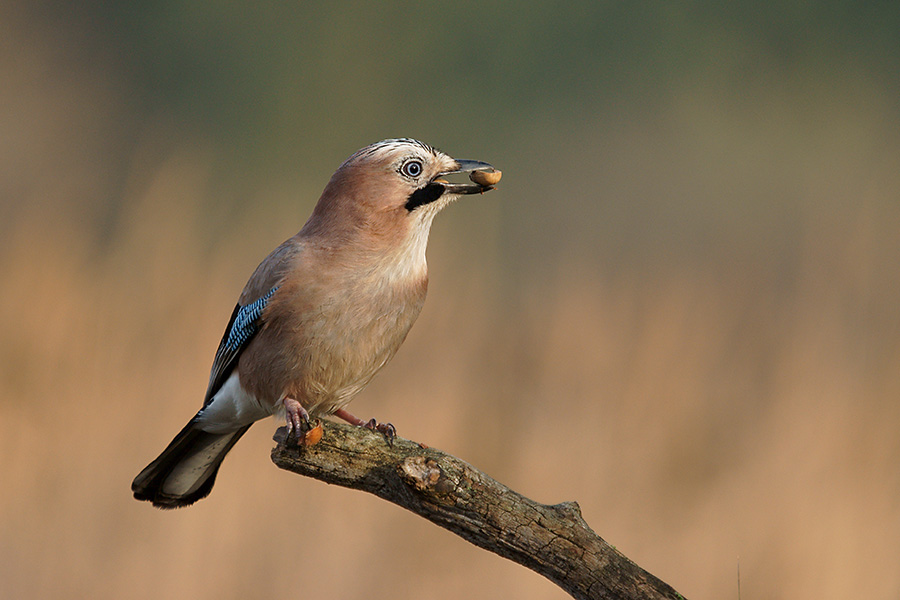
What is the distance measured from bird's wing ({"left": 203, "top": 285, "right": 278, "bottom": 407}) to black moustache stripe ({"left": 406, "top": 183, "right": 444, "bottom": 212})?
1.43 ft

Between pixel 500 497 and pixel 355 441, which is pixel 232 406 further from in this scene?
pixel 500 497

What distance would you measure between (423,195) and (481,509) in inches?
35.2

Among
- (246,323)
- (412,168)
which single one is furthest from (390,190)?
(246,323)

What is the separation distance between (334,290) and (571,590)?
38.1 inches

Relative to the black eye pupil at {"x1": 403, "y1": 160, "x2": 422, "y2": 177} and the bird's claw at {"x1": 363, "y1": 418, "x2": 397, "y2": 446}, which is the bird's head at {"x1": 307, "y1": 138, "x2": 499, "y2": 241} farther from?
the bird's claw at {"x1": 363, "y1": 418, "x2": 397, "y2": 446}

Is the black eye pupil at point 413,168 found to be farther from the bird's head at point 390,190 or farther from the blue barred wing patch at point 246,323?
the blue barred wing patch at point 246,323

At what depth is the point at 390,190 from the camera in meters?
2.49

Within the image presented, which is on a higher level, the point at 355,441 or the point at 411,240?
the point at 411,240

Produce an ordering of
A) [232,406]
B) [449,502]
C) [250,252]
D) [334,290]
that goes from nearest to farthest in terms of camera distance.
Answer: [449,502] → [334,290] → [232,406] → [250,252]

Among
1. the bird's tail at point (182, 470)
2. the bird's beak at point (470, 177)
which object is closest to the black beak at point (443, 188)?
the bird's beak at point (470, 177)

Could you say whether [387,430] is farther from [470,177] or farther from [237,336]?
[470,177]

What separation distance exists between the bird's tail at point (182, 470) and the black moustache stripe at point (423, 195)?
37.7 inches

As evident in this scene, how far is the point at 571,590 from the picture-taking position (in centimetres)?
219

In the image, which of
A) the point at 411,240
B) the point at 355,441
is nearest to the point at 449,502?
the point at 355,441
